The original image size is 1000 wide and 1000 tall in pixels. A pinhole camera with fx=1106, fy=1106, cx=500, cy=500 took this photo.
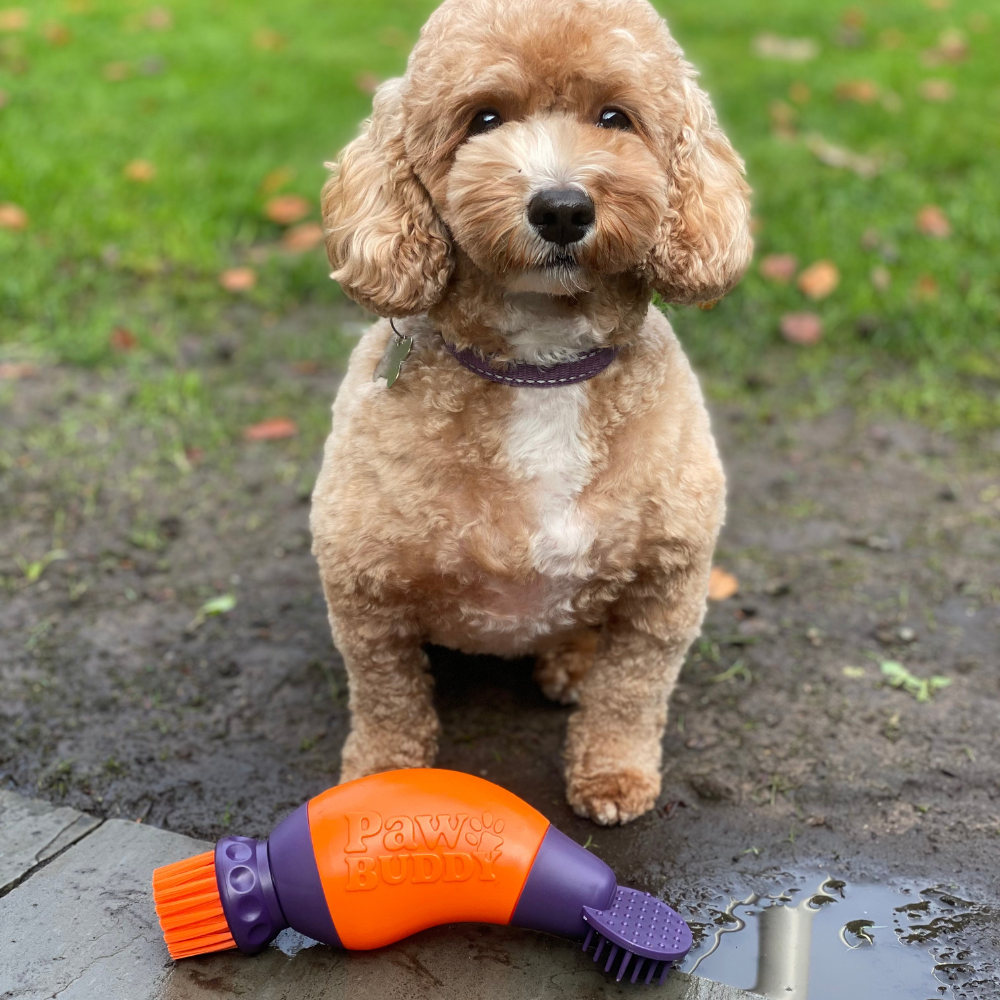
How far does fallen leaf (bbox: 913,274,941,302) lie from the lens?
4641mm

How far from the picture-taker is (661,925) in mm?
1973

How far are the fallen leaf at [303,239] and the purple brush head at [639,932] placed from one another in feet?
12.1

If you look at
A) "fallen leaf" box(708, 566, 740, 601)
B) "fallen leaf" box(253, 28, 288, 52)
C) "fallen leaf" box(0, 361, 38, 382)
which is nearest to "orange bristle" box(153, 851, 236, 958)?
"fallen leaf" box(708, 566, 740, 601)

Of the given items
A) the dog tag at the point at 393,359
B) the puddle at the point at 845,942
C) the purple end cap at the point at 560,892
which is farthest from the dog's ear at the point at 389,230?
the puddle at the point at 845,942

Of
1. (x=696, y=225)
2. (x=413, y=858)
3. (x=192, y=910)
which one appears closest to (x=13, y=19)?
(x=696, y=225)

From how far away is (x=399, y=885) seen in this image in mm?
1937

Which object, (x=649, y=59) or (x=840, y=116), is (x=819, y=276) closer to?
(x=840, y=116)

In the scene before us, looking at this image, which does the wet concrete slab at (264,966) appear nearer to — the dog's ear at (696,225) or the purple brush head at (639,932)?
the purple brush head at (639,932)

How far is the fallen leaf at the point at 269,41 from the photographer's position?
24.0 feet

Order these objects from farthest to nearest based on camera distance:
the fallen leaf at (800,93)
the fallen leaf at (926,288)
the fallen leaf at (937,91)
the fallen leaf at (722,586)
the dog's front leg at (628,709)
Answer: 1. the fallen leaf at (800,93)
2. the fallen leaf at (937,91)
3. the fallen leaf at (926,288)
4. the fallen leaf at (722,586)
5. the dog's front leg at (628,709)

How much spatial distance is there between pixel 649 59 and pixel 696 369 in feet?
8.21

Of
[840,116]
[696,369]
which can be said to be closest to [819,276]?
[696,369]

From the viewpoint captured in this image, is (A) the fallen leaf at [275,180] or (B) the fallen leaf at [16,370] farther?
(A) the fallen leaf at [275,180]

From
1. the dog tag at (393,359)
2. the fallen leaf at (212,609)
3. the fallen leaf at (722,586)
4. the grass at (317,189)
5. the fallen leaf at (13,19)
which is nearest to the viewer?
the dog tag at (393,359)
